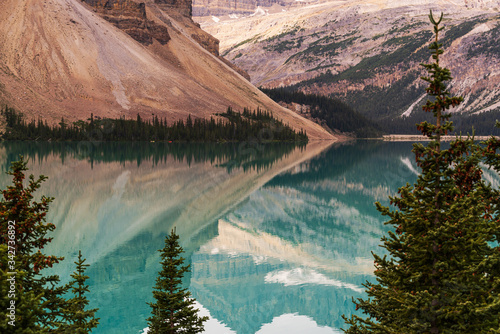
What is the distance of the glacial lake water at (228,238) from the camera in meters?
24.9

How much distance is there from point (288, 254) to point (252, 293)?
8.93 m

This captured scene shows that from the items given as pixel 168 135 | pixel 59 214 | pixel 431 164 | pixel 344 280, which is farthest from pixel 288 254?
pixel 168 135

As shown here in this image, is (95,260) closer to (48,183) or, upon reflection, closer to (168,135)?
(48,183)

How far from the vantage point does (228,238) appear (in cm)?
4131

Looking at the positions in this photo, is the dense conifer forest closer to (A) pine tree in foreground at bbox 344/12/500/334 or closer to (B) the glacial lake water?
(B) the glacial lake water

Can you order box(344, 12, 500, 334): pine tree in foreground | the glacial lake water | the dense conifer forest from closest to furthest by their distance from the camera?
box(344, 12, 500, 334): pine tree in foreground
the glacial lake water
the dense conifer forest

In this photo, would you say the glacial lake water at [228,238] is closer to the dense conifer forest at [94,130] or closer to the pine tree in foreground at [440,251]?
the pine tree in foreground at [440,251]

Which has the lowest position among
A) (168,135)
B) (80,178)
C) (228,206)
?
(228,206)

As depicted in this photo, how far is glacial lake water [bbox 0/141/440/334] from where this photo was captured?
2491cm

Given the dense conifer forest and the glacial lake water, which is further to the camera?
the dense conifer forest

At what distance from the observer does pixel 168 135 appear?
195500 mm

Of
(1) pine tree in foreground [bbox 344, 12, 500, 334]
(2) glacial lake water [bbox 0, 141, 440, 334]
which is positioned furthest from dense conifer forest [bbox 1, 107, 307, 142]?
(1) pine tree in foreground [bbox 344, 12, 500, 334]

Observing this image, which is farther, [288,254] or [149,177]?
[149,177]

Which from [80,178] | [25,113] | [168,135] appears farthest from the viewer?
[168,135]
